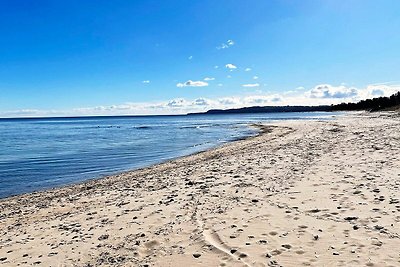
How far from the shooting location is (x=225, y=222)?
859 cm

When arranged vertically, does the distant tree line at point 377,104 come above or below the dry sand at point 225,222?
above

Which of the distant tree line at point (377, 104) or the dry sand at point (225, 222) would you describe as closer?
the dry sand at point (225, 222)

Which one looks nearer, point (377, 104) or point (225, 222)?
point (225, 222)

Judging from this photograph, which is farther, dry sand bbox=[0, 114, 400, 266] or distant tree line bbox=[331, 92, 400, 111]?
distant tree line bbox=[331, 92, 400, 111]

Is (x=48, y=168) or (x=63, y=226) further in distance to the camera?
(x=48, y=168)

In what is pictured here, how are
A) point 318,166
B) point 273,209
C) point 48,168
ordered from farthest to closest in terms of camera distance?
1. point 48,168
2. point 318,166
3. point 273,209

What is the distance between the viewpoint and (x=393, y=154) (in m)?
16.8

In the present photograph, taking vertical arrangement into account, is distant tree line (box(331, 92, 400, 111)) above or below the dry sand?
above

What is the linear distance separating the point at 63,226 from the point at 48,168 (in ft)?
57.6

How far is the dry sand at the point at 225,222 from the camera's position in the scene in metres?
6.68

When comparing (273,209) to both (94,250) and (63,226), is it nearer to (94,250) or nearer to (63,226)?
(94,250)

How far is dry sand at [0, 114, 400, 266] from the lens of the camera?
6.68 meters

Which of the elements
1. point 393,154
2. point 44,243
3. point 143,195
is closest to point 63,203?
point 143,195

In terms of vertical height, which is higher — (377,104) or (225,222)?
(377,104)
